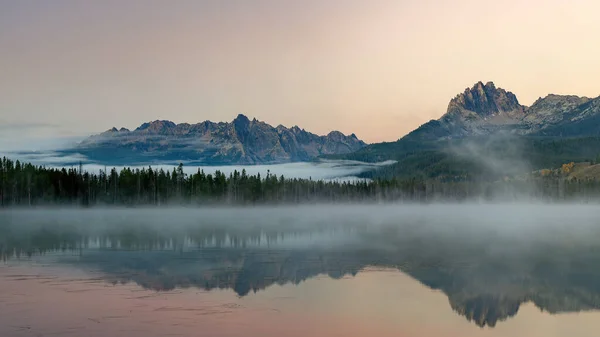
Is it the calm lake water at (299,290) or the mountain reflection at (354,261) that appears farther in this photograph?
the mountain reflection at (354,261)

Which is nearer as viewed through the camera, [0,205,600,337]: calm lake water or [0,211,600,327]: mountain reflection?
[0,205,600,337]: calm lake water

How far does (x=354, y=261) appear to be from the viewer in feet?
172

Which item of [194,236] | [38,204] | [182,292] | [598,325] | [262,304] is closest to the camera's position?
[598,325]

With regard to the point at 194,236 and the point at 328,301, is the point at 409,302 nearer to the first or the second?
the point at 328,301

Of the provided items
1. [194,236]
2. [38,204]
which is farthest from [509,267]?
[38,204]

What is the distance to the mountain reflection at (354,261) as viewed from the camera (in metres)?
37.8

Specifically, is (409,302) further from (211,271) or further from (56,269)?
(56,269)

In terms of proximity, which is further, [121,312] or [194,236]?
[194,236]

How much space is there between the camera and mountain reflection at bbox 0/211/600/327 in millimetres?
37812

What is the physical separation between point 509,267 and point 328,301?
2059 centimetres

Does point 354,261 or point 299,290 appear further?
point 354,261

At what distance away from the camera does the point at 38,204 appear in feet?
636

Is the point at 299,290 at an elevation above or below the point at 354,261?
above

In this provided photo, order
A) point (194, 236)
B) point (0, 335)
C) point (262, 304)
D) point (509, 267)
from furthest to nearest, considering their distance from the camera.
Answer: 1. point (194, 236)
2. point (509, 267)
3. point (262, 304)
4. point (0, 335)
